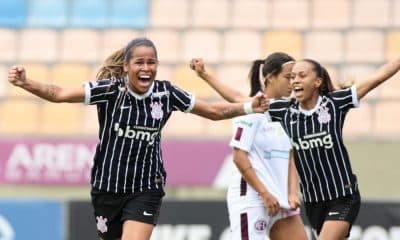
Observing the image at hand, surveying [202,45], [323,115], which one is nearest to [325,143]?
[323,115]

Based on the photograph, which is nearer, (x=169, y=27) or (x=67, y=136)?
(x=67, y=136)

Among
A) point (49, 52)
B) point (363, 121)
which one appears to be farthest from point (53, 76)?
point (363, 121)

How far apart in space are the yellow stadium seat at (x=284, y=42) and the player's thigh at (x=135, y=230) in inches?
312

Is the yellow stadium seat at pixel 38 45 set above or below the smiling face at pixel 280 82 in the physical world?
above

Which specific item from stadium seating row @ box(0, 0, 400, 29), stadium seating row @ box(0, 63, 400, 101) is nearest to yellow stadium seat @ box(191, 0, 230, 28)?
stadium seating row @ box(0, 0, 400, 29)

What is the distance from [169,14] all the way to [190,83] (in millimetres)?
1374

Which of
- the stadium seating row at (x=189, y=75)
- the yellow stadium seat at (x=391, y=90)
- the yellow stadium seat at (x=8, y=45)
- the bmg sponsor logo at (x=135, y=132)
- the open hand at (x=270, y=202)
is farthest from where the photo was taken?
the yellow stadium seat at (x=8, y=45)

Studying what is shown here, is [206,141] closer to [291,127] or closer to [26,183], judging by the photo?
[26,183]

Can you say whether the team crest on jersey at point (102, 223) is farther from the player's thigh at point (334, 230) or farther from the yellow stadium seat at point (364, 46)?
the yellow stadium seat at point (364, 46)

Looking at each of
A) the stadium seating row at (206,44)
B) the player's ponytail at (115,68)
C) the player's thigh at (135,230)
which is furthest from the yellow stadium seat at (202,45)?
the player's thigh at (135,230)

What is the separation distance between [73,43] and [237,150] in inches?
305

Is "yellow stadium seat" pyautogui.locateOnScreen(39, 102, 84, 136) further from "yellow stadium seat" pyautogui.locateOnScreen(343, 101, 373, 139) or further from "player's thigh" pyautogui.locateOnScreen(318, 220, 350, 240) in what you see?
"player's thigh" pyautogui.locateOnScreen(318, 220, 350, 240)

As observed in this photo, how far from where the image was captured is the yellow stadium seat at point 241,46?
14.8 metres

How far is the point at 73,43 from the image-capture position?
1520 centimetres
